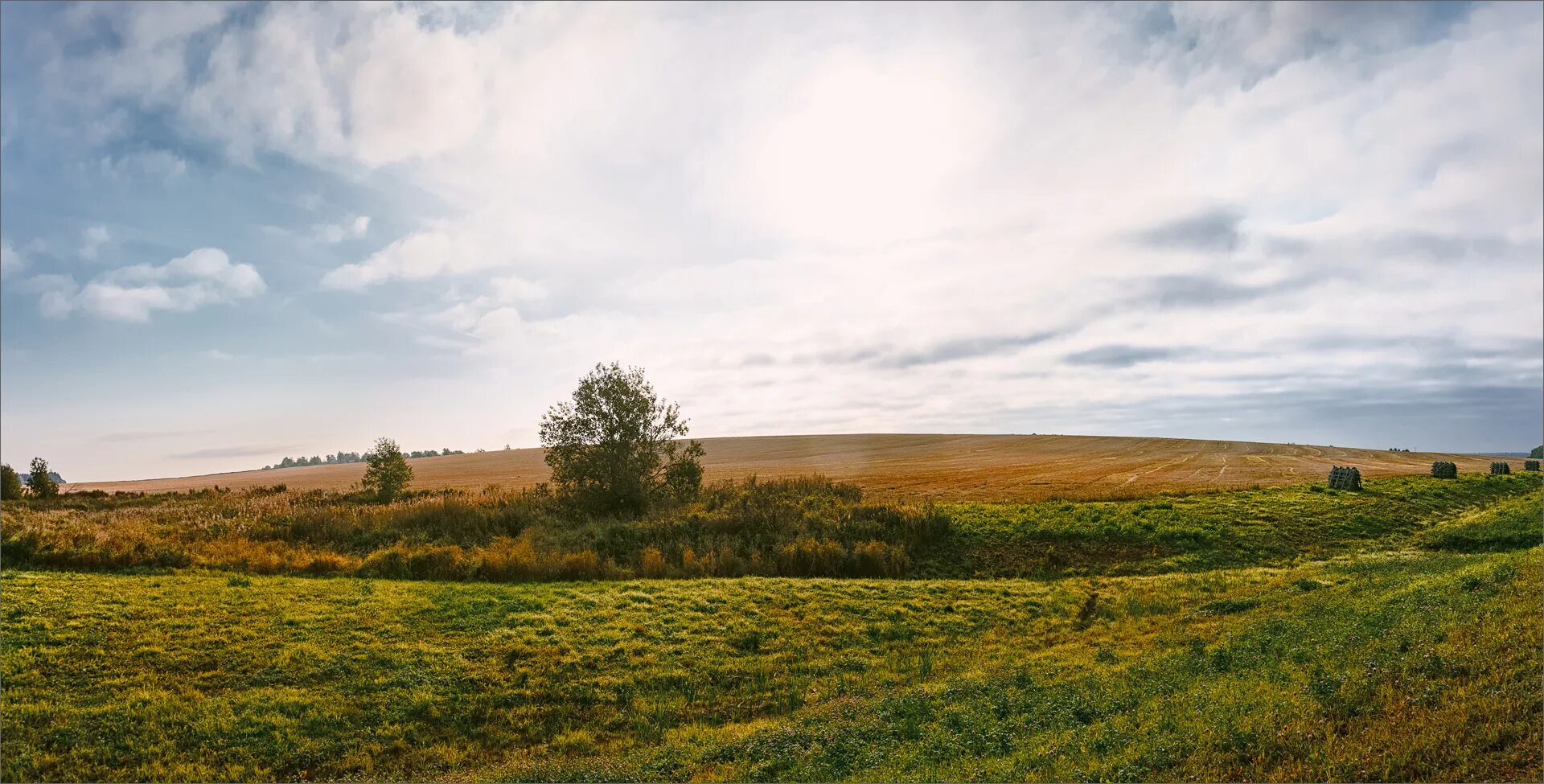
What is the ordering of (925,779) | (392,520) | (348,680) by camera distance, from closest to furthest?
1. (925,779)
2. (348,680)
3. (392,520)

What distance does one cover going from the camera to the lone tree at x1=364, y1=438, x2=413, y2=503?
2138 inches

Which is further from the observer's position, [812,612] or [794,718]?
[812,612]

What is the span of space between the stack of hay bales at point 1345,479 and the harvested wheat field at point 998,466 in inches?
241

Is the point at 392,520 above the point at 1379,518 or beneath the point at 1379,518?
above

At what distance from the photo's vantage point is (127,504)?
51.9 meters

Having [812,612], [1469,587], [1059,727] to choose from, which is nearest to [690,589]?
[812,612]

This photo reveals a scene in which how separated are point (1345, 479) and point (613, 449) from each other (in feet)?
166

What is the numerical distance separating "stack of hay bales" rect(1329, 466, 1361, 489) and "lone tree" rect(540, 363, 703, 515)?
45345 mm

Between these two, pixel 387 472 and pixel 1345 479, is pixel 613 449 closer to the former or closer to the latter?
pixel 387 472

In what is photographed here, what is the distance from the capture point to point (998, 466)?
91.2 meters

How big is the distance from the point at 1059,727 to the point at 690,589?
14.8 m

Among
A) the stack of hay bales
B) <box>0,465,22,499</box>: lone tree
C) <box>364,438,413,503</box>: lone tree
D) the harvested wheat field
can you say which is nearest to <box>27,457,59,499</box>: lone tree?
<box>0,465,22,499</box>: lone tree

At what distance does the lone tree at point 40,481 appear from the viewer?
61500 millimetres

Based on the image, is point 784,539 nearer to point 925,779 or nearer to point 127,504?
point 925,779
